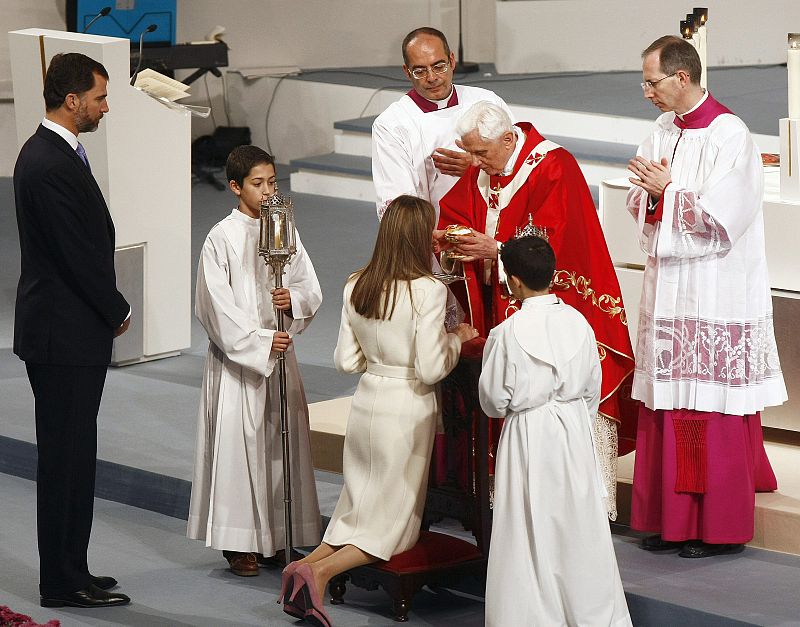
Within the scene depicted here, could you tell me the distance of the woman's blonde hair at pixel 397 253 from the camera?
4.27 meters

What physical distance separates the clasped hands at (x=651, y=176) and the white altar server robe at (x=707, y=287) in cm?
3

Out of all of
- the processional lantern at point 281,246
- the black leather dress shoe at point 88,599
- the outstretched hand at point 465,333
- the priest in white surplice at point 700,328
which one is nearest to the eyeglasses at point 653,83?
the priest in white surplice at point 700,328

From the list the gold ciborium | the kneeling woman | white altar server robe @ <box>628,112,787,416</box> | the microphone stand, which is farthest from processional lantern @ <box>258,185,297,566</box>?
the microphone stand

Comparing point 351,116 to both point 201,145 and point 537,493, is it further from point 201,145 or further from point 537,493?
point 537,493

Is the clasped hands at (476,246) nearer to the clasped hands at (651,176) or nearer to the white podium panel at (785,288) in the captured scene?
the clasped hands at (651,176)

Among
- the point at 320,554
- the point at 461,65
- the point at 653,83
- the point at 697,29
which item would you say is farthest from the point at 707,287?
the point at 461,65

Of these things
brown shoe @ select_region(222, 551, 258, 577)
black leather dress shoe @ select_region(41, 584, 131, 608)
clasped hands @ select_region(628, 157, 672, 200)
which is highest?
clasped hands @ select_region(628, 157, 672, 200)

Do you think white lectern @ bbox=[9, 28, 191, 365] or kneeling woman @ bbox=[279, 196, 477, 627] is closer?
kneeling woman @ bbox=[279, 196, 477, 627]

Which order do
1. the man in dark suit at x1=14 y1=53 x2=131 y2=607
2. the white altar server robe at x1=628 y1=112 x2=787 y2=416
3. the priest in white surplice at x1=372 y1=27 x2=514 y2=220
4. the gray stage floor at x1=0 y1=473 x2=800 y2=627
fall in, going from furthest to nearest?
the priest in white surplice at x1=372 y1=27 x2=514 y2=220 → the white altar server robe at x1=628 y1=112 x2=787 y2=416 → the man in dark suit at x1=14 y1=53 x2=131 y2=607 → the gray stage floor at x1=0 y1=473 x2=800 y2=627

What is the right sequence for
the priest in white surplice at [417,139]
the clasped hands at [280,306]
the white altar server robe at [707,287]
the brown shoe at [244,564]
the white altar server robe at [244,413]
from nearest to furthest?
the white altar server robe at [707,287], the clasped hands at [280,306], the white altar server robe at [244,413], the brown shoe at [244,564], the priest in white surplice at [417,139]

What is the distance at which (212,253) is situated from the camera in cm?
471

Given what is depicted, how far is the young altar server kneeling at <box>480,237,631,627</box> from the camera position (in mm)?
3963

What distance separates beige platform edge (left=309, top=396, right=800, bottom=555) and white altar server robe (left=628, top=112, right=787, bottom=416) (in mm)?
346

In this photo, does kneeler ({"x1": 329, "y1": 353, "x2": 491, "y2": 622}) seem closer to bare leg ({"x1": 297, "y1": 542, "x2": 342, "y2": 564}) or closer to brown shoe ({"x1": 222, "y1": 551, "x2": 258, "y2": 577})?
bare leg ({"x1": 297, "y1": 542, "x2": 342, "y2": 564})
